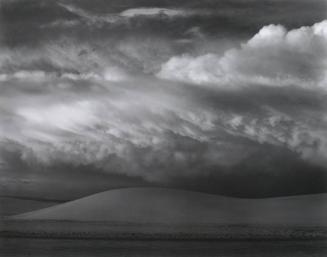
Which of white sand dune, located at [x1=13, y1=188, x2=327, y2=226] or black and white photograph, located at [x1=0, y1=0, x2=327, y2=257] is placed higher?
black and white photograph, located at [x1=0, y1=0, x2=327, y2=257]

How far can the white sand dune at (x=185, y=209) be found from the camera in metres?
7.37

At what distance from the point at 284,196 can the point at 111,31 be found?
262cm

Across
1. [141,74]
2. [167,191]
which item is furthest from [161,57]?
[167,191]

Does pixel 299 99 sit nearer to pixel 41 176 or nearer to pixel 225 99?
pixel 225 99

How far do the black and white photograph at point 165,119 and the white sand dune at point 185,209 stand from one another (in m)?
0.01

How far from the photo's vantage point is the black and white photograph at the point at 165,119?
24.3ft

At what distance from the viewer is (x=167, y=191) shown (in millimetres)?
7402

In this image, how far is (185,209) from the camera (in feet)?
24.3

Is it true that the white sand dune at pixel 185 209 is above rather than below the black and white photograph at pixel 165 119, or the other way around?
below

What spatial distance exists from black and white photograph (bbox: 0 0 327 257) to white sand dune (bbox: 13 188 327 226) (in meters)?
0.01

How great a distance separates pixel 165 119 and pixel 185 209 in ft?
3.30

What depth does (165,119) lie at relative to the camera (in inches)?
296

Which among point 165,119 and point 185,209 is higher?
point 165,119

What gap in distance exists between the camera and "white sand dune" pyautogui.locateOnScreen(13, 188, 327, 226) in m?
7.37
